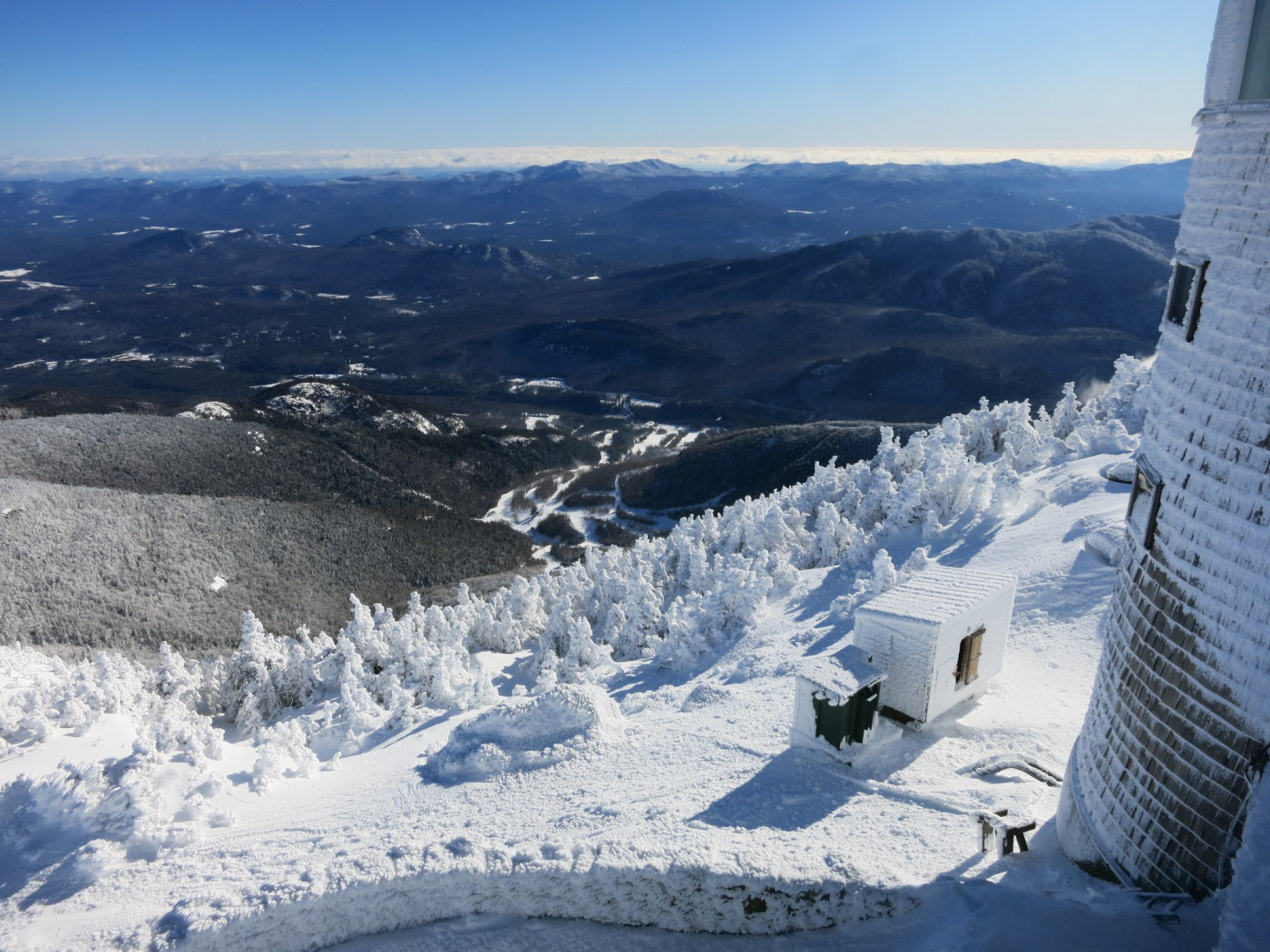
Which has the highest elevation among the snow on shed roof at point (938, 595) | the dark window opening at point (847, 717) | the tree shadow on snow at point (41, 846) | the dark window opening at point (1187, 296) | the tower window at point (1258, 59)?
the tower window at point (1258, 59)

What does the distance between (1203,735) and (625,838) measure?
7096 mm

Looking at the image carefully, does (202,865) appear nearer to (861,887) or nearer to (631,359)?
(861,887)

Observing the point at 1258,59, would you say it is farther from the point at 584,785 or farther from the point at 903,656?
the point at 584,785

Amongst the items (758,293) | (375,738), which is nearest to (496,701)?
(375,738)

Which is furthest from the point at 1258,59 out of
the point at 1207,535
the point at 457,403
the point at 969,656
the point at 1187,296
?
the point at 457,403

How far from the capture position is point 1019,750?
509 inches

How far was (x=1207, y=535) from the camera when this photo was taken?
6.99m

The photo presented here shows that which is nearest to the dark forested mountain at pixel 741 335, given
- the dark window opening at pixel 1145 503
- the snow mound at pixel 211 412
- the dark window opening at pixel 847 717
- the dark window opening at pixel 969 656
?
the snow mound at pixel 211 412

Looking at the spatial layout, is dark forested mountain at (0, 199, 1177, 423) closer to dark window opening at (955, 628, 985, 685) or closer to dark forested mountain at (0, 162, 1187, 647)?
dark forested mountain at (0, 162, 1187, 647)

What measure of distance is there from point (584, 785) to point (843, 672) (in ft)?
16.7

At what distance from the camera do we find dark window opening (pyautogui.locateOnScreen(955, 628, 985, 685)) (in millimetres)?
14078

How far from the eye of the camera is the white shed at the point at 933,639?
44.0 feet

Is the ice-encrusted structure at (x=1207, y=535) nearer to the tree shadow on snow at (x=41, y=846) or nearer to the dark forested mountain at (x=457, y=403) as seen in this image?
the tree shadow on snow at (x=41, y=846)

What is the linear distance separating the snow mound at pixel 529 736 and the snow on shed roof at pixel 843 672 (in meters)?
4.57
